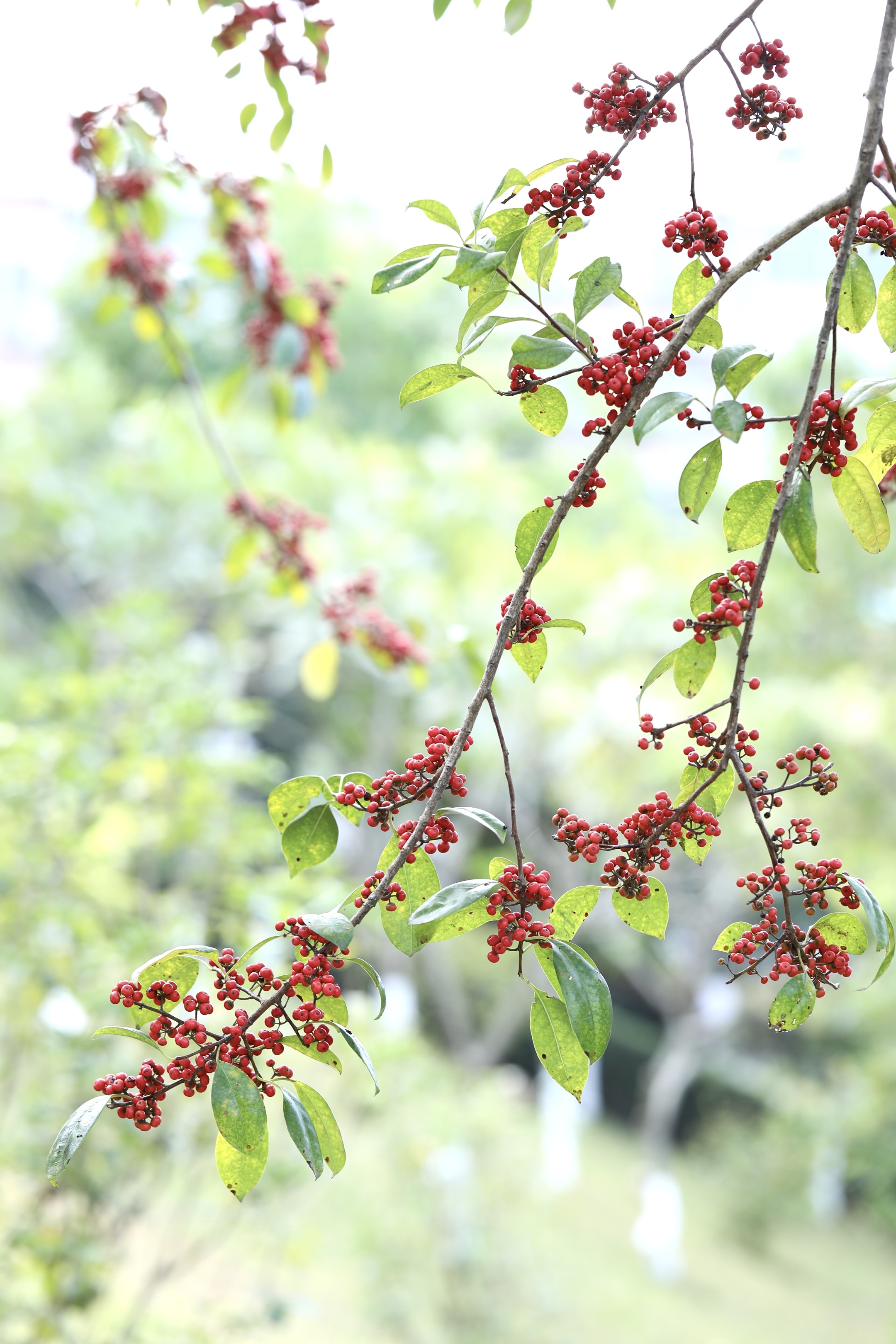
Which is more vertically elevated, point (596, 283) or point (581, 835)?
point (596, 283)

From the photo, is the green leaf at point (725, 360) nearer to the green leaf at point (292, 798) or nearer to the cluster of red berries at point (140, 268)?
the green leaf at point (292, 798)

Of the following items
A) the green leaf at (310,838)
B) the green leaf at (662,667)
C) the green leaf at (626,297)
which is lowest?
the green leaf at (310,838)

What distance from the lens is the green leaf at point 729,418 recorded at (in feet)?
1.66

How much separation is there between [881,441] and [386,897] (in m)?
0.38

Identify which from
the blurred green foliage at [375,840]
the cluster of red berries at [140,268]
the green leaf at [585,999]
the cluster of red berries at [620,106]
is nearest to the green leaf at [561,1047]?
the green leaf at [585,999]

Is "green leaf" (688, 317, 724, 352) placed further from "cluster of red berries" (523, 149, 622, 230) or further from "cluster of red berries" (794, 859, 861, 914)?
"cluster of red berries" (794, 859, 861, 914)

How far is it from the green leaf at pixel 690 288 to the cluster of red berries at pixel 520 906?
321 millimetres

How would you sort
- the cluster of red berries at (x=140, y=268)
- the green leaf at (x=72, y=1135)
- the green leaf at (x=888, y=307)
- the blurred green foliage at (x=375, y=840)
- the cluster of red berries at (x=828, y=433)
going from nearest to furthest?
1. the green leaf at (x=72, y=1135)
2. the cluster of red berries at (x=828, y=433)
3. the green leaf at (x=888, y=307)
4. the cluster of red berries at (x=140, y=268)
5. the blurred green foliage at (x=375, y=840)

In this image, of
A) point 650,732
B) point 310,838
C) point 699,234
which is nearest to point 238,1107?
point 310,838

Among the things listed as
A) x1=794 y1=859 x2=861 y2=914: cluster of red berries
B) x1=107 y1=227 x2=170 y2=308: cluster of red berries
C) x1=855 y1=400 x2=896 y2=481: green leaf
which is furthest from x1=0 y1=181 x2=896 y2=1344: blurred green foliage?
x1=794 y1=859 x2=861 y2=914: cluster of red berries

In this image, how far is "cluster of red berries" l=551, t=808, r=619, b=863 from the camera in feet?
1.65

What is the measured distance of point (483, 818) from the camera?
534 millimetres

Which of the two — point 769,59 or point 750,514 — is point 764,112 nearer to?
point 769,59

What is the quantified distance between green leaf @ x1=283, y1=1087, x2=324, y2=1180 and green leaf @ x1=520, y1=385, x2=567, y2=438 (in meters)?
0.36
